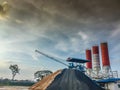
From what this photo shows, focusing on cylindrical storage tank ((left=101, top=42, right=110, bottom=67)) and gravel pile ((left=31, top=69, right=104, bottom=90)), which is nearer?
gravel pile ((left=31, top=69, right=104, bottom=90))

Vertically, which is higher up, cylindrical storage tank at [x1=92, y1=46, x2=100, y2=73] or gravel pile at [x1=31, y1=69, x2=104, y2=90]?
cylindrical storage tank at [x1=92, y1=46, x2=100, y2=73]

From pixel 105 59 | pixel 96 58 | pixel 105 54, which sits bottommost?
pixel 105 59

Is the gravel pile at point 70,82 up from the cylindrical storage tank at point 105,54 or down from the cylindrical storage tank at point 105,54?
down

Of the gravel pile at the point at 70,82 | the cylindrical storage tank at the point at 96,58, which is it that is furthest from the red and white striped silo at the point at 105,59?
the gravel pile at the point at 70,82

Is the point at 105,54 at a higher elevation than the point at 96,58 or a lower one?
higher

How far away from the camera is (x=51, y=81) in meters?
10.8

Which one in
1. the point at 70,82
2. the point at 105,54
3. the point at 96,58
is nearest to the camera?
the point at 70,82

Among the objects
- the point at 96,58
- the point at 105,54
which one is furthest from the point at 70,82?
the point at 96,58

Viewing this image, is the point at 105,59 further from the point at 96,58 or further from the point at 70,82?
the point at 70,82

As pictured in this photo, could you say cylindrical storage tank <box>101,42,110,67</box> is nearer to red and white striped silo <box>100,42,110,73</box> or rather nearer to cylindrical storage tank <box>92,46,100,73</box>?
red and white striped silo <box>100,42,110,73</box>

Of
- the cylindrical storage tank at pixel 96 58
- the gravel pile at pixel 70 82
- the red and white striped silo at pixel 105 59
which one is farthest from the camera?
the cylindrical storage tank at pixel 96 58

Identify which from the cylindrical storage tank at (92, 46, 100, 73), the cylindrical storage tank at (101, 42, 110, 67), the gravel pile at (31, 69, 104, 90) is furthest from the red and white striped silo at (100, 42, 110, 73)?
the gravel pile at (31, 69, 104, 90)

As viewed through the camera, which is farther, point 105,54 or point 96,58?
point 96,58

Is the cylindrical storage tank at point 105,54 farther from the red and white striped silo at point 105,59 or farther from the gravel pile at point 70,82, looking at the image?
the gravel pile at point 70,82
